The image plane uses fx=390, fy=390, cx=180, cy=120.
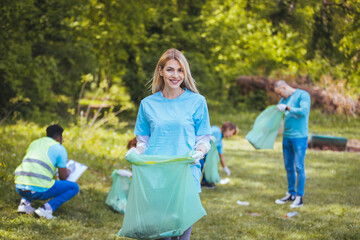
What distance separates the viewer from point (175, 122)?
9.08 feet

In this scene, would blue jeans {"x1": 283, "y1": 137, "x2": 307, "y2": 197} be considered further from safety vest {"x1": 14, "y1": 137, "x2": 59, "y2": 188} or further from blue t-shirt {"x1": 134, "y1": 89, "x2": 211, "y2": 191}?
safety vest {"x1": 14, "y1": 137, "x2": 59, "y2": 188}

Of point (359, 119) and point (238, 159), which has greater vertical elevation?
point (359, 119)

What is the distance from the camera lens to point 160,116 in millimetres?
2812

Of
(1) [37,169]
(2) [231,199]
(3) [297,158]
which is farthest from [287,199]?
(1) [37,169]

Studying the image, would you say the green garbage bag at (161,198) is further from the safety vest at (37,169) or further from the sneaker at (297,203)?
the sneaker at (297,203)

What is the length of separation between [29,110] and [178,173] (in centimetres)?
1103

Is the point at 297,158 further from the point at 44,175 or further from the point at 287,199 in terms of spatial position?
the point at 44,175

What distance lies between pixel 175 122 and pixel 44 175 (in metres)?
2.49

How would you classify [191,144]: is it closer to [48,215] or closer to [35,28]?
[48,215]

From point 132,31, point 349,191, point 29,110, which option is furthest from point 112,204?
point 132,31

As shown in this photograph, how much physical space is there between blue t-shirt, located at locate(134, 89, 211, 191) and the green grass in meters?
1.98

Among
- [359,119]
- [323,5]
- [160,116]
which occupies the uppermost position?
[323,5]

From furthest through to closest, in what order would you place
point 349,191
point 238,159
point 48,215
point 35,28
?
point 35,28 < point 238,159 < point 349,191 < point 48,215

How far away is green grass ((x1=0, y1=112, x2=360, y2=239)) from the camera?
4.49 metres
